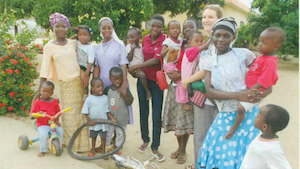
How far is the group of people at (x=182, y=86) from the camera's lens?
211 cm

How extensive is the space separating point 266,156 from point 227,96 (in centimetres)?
60

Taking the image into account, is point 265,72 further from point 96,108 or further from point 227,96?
point 96,108

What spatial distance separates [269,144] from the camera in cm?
191

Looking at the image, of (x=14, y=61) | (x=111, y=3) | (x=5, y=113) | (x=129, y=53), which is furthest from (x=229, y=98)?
(x=111, y=3)

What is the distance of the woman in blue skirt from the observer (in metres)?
2.25

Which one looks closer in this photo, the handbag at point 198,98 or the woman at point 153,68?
the handbag at point 198,98

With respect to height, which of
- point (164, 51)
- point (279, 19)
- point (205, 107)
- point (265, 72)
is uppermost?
point (279, 19)

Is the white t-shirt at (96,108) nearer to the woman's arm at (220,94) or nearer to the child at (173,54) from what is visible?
the child at (173,54)

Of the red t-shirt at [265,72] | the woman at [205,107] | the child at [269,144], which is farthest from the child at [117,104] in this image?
the child at [269,144]

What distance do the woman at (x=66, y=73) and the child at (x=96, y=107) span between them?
30cm

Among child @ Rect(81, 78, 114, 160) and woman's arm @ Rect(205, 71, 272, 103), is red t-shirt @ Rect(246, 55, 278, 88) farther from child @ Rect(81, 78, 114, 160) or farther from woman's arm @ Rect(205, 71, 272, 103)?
child @ Rect(81, 78, 114, 160)

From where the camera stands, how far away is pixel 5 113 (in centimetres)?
521

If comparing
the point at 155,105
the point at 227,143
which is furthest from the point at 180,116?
the point at 227,143

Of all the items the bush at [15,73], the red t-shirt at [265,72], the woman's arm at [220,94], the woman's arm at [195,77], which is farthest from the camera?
the bush at [15,73]
